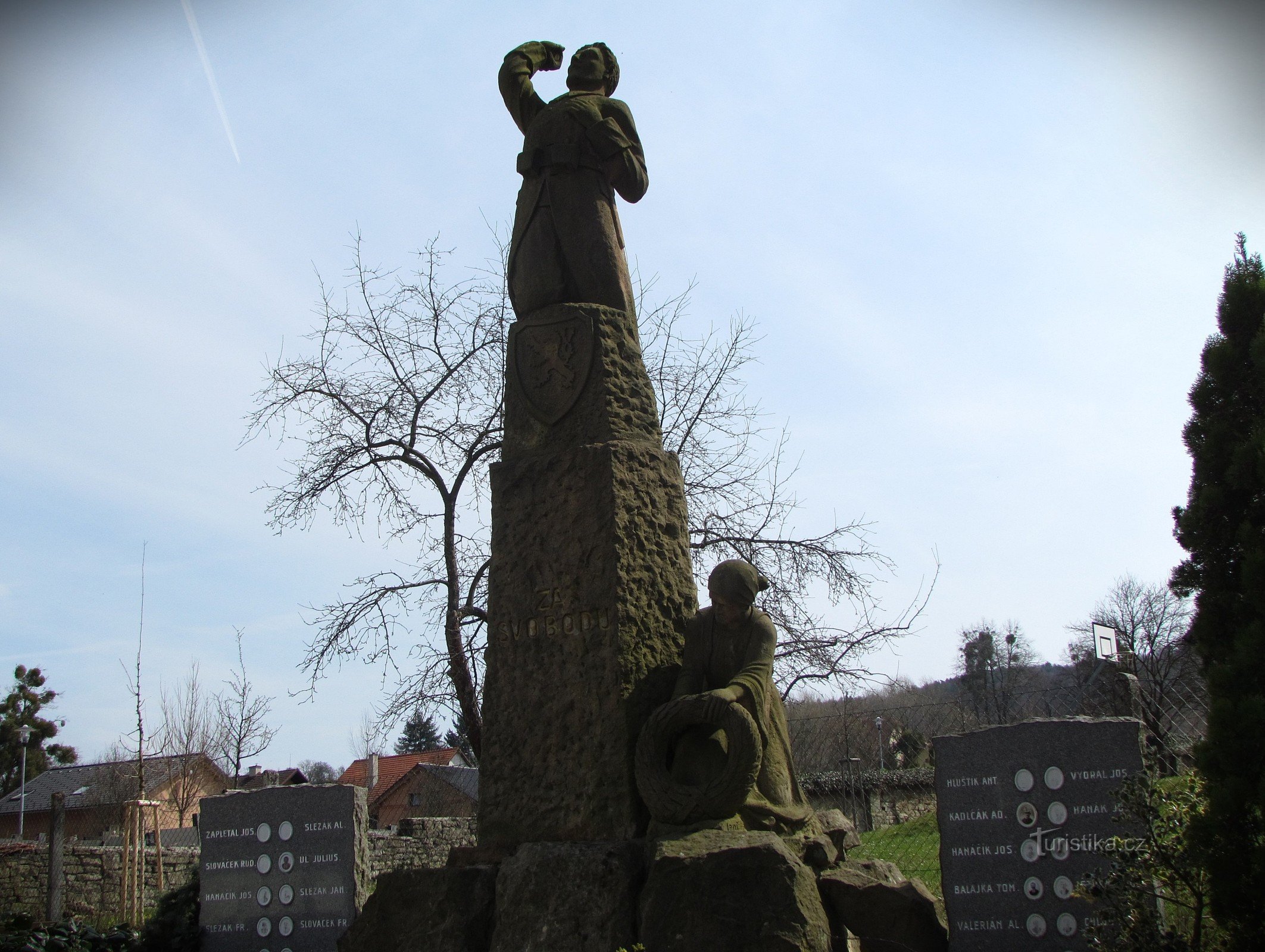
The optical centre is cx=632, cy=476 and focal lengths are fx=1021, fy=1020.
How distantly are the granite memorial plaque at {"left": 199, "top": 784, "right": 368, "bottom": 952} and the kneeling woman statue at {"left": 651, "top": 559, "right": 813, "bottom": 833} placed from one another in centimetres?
325

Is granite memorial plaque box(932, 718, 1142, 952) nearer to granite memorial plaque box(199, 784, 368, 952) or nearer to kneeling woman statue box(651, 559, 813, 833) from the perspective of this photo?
kneeling woman statue box(651, 559, 813, 833)

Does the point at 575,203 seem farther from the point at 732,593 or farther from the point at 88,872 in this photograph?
the point at 88,872

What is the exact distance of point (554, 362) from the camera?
553 centimetres

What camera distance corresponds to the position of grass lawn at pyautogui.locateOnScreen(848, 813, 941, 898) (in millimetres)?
9281

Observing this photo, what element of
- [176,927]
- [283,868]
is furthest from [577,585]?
[176,927]

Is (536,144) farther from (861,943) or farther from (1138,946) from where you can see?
(1138,946)

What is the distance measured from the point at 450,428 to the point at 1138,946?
28.8 feet

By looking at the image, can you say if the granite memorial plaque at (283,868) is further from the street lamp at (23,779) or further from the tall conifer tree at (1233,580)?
the street lamp at (23,779)

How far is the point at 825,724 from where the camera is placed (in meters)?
19.0

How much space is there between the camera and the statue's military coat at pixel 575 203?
19.0 feet

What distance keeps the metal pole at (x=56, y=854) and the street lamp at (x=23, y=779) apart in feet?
67.3

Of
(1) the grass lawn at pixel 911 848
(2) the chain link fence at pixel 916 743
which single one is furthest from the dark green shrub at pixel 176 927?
(1) the grass lawn at pixel 911 848

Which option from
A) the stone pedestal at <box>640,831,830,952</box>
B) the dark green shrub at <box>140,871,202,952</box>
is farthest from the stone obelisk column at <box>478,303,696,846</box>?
the dark green shrub at <box>140,871,202,952</box>

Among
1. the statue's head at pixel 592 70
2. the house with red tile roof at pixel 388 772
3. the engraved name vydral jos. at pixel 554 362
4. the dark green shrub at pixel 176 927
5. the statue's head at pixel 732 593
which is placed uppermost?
the statue's head at pixel 592 70
